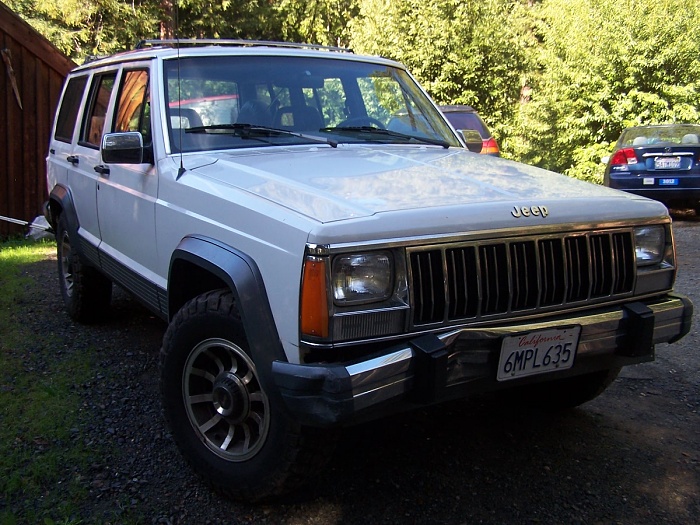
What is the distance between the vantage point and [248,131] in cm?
388

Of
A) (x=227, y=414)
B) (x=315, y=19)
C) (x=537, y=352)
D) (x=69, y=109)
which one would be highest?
(x=315, y=19)

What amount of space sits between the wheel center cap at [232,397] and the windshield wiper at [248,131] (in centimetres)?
143

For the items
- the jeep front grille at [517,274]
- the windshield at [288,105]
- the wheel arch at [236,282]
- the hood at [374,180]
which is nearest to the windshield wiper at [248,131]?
the windshield at [288,105]

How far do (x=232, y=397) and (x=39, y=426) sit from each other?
1480 mm

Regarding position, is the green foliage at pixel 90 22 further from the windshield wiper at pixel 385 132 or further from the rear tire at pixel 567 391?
the rear tire at pixel 567 391

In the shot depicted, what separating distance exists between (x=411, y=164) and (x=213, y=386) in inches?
56.3

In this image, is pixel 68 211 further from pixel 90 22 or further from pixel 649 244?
pixel 90 22

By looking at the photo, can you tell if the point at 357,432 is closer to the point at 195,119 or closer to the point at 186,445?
the point at 186,445

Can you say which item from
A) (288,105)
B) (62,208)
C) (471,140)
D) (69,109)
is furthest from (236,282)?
(69,109)

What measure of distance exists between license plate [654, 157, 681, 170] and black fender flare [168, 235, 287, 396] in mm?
10298

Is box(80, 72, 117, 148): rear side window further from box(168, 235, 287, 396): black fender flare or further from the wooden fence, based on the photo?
the wooden fence

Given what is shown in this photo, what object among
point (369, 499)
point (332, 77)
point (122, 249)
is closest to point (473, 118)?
point (332, 77)

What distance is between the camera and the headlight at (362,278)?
2551 mm

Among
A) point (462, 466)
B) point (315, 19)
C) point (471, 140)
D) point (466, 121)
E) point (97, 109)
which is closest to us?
point (462, 466)
